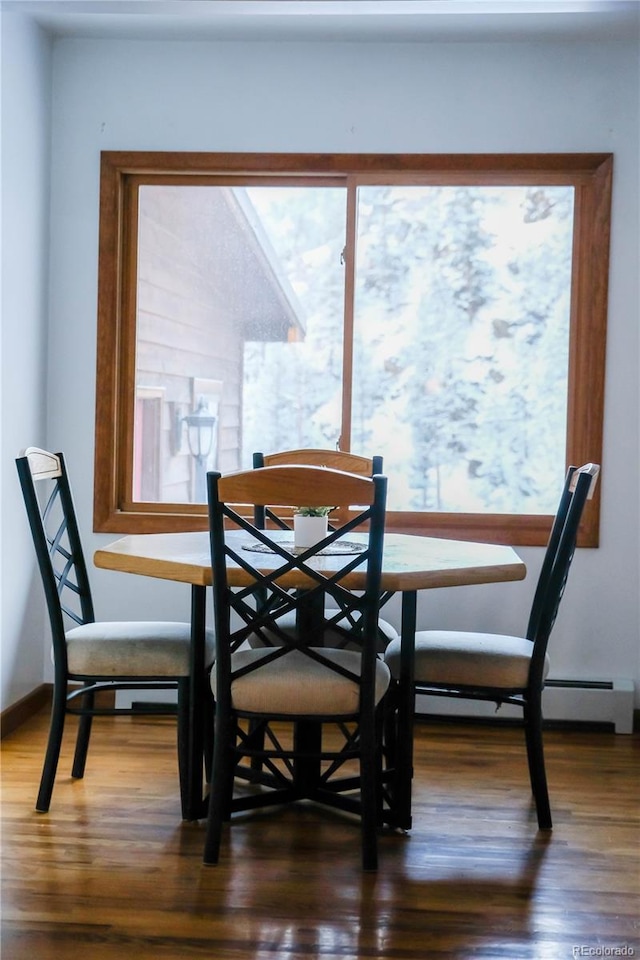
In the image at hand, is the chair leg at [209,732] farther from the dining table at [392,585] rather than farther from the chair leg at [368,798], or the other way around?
the chair leg at [368,798]

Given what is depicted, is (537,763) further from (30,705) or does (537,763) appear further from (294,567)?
(30,705)

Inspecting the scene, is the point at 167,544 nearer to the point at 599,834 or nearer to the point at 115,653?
the point at 115,653

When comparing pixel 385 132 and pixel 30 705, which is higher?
pixel 385 132

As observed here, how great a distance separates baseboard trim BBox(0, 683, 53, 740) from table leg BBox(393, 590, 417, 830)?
5.15 ft

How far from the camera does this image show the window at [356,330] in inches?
154

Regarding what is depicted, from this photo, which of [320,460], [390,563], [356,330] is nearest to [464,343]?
[356,330]

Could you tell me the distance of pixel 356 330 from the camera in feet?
13.1

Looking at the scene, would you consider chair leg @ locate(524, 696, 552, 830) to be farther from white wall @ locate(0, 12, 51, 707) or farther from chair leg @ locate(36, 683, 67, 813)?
white wall @ locate(0, 12, 51, 707)

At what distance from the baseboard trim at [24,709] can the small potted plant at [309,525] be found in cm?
148

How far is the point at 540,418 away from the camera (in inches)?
155

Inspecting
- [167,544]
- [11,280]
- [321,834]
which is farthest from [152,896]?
[11,280]

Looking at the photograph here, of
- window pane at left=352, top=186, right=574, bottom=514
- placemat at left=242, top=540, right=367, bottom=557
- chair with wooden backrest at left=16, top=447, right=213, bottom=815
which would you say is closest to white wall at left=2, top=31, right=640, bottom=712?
window pane at left=352, top=186, right=574, bottom=514

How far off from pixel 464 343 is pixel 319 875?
2.20 metres

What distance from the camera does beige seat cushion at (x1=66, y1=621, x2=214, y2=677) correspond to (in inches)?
112
